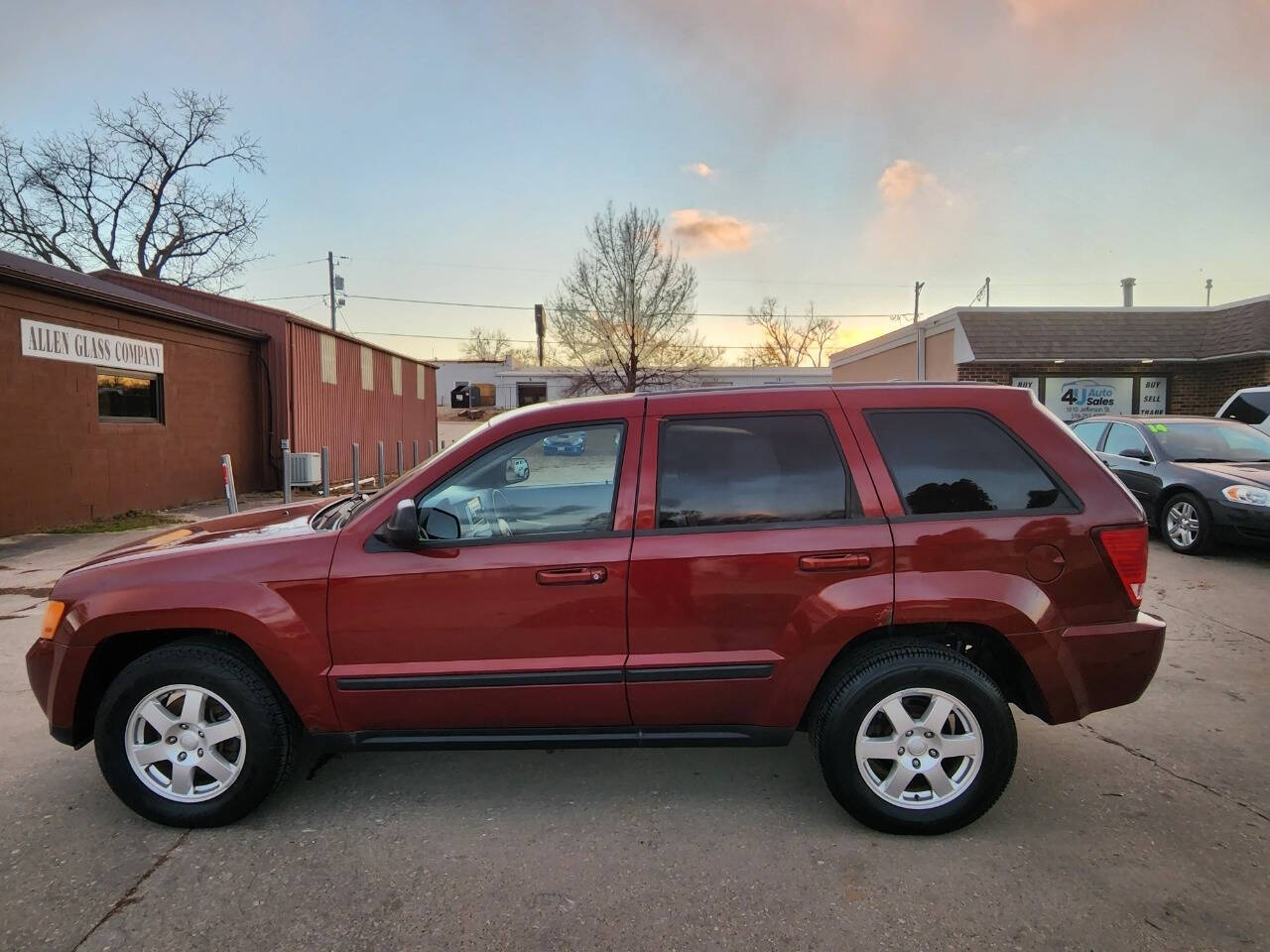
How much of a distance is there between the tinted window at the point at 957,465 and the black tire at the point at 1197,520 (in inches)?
248

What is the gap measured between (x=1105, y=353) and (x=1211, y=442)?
33.6 feet

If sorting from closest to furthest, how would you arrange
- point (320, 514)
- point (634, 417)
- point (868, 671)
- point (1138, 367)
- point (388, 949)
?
point (388, 949) → point (868, 671) → point (634, 417) → point (320, 514) → point (1138, 367)

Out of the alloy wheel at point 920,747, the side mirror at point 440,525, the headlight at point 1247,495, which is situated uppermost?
the side mirror at point 440,525

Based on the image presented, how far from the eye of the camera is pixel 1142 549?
9.11 feet

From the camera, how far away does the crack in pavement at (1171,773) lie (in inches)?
115

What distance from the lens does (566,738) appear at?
9.27ft

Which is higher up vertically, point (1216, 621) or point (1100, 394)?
point (1100, 394)

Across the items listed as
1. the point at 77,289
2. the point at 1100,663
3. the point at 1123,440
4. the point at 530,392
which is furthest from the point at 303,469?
the point at 530,392

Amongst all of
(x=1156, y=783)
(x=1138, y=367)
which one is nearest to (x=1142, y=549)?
(x=1156, y=783)

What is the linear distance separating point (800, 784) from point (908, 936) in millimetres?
951

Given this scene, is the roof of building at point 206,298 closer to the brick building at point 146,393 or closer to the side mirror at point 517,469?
the brick building at point 146,393

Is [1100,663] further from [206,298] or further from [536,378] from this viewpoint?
[536,378]

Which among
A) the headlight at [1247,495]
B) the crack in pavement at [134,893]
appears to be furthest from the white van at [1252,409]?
the crack in pavement at [134,893]

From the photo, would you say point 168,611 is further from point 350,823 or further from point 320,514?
point 350,823
